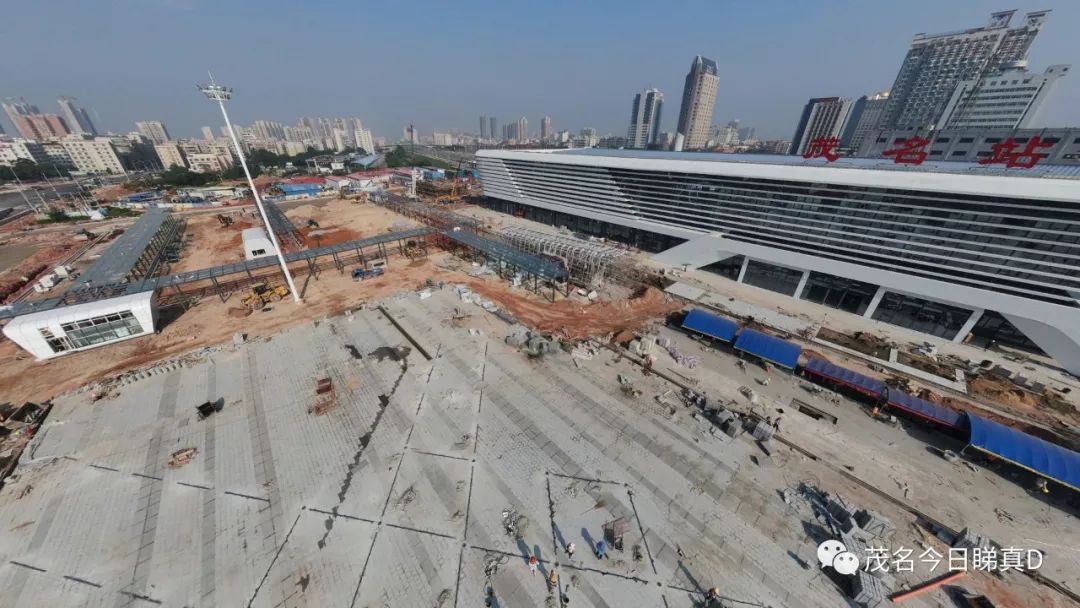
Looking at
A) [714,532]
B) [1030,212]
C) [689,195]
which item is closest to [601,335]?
[714,532]

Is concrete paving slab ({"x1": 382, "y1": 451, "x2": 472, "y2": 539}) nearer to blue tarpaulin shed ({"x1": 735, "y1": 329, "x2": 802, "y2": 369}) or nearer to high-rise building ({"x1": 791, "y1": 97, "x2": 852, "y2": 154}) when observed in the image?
blue tarpaulin shed ({"x1": 735, "y1": 329, "x2": 802, "y2": 369})

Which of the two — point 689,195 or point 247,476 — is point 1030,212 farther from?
point 247,476

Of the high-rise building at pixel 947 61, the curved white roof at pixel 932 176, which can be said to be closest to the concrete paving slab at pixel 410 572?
the curved white roof at pixel 932 176

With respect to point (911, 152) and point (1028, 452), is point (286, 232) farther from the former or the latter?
point (911, 152)

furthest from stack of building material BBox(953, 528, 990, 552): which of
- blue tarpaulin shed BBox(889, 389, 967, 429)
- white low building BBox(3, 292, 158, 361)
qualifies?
white low building BBox(3, 292, 158, 361)

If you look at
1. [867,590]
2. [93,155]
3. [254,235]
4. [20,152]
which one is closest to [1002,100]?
[867,590]

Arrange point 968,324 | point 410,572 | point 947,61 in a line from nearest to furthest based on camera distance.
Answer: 1. point 410,572
2. point 968,324
3. point 947,61

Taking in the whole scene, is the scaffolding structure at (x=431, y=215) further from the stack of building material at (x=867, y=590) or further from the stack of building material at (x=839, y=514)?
the stack of building material at (x=867, y=590)
